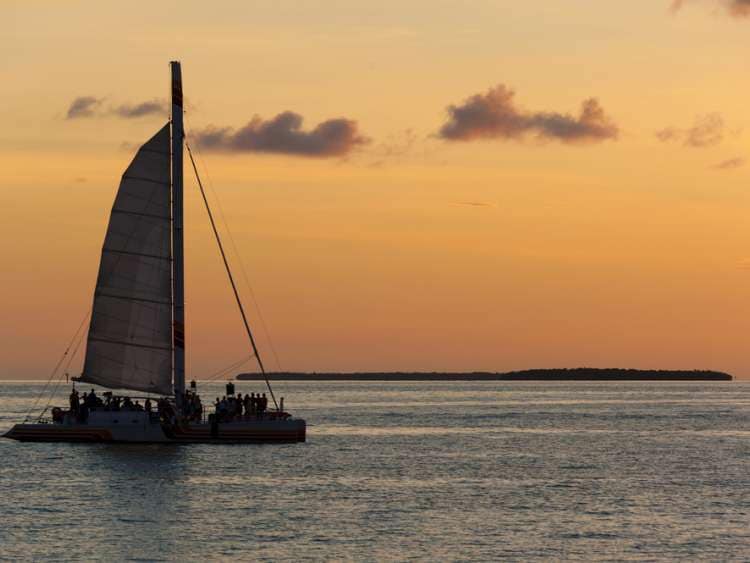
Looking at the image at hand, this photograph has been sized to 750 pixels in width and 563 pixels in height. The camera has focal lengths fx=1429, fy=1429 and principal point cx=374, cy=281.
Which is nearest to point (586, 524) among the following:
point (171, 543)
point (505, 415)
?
point (171, 543)

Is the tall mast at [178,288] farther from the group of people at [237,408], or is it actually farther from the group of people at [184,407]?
the group of people at [237,408]

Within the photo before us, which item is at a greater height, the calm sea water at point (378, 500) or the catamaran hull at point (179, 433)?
the catamaran hull at point (179, 433)

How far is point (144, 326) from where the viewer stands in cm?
7744

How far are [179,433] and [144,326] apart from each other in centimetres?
609

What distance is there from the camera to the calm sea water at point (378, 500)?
46.6 meters

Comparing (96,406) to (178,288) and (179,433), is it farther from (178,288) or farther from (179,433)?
(178,288)

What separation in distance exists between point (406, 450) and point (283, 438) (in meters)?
11.0

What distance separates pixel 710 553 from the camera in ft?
150

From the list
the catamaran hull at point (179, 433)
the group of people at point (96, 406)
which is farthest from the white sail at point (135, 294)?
the catamaran hull at point (179, 433)

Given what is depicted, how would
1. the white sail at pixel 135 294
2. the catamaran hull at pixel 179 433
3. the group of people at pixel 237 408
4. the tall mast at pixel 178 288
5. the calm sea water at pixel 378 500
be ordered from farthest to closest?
the group of people at pixel 237 408 < the tall mast at pixel 178 288 < the white sail at pixel 135 294 < the catamaran hull at pixel 179 433 < the calm sea water at pixel 378 500

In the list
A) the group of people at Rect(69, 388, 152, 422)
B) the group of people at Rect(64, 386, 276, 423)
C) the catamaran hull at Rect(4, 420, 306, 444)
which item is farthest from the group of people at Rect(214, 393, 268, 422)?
the group of people at Rect(69, 388, 152, 422)

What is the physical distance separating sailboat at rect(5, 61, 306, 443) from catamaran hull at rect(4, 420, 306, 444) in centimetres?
5

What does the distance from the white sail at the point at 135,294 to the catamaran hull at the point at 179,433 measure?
2.28 m

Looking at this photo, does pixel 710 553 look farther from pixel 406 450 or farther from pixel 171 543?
pixel 406 450
